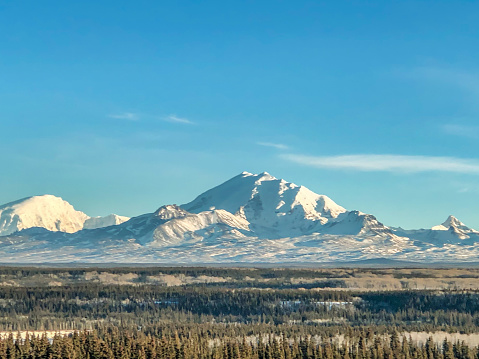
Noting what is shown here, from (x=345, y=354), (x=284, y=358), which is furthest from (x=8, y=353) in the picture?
(x=345, y=354)

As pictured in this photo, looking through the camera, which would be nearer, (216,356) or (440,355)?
(216,356)

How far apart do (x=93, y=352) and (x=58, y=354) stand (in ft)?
25.4

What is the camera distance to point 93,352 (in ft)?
631

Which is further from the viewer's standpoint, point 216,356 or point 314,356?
point 314,356

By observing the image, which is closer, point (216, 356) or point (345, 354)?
point (216, 356)

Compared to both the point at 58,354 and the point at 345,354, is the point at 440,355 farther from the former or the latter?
the point at 58,354

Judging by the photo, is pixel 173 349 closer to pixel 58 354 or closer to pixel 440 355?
pixel 58 354

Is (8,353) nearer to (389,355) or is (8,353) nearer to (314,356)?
(314,356)

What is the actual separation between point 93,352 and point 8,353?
1738cm

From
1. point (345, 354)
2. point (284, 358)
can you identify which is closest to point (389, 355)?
point (345, 354)

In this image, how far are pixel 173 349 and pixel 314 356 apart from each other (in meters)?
30.6

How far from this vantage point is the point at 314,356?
199875mm

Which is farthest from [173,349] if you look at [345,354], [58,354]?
[345,354]

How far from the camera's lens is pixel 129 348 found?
19575 centimetres
